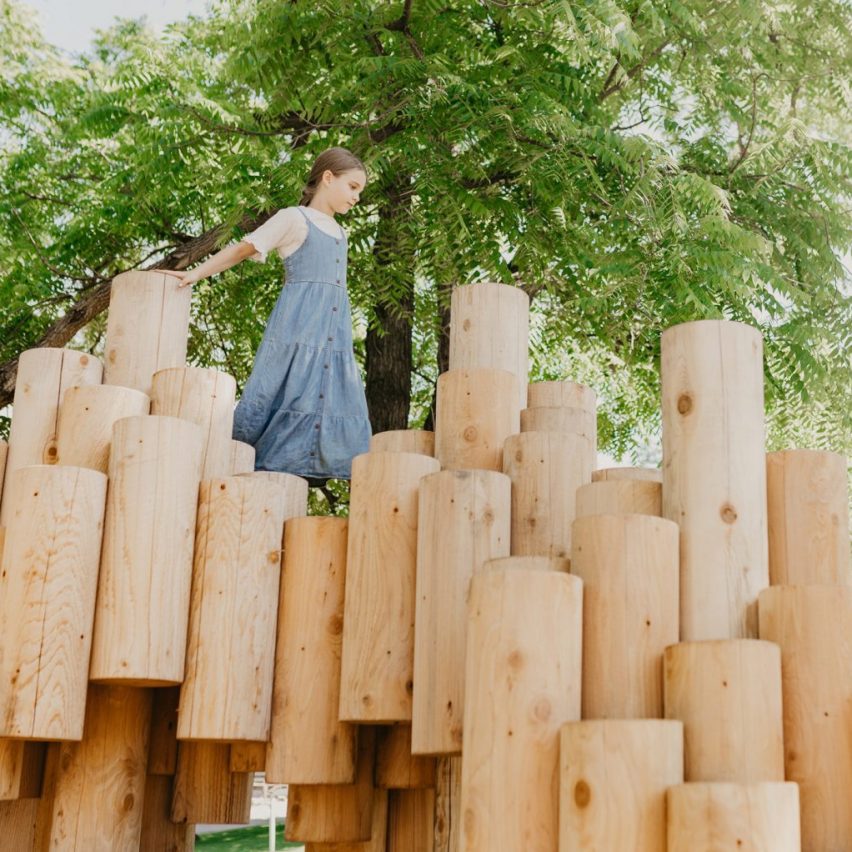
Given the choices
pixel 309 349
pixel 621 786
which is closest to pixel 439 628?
pixel 621 786

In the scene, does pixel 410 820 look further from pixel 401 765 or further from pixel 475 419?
pixel 475 419

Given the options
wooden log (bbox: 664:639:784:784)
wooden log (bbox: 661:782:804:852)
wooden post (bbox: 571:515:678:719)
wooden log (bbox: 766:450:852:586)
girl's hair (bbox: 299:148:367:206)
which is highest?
girl's hair (bbox: 299:148:367:206)

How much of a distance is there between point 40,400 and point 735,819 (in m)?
3.08

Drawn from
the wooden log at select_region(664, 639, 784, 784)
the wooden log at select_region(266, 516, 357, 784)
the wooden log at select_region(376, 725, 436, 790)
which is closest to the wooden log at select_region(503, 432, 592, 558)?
the wooden log at select_region(266, 516, 357, 784)

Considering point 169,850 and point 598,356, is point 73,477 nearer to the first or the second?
point 169,850

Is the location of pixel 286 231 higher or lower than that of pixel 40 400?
higher

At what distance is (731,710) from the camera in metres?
2.93

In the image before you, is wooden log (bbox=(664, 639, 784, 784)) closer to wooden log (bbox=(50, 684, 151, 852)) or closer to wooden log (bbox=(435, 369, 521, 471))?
wooden log (bbox=(435, 369, 521, 471))

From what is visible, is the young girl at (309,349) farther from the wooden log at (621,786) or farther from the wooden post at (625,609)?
the wooden log at (621,786)

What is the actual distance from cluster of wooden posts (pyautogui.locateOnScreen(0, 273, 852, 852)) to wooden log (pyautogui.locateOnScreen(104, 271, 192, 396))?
0.26m

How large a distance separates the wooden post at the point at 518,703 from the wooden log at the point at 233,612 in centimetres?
95

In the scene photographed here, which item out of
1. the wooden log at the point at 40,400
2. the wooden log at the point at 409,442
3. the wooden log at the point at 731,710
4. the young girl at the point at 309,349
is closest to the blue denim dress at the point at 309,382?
the young girl at the point at 309,349

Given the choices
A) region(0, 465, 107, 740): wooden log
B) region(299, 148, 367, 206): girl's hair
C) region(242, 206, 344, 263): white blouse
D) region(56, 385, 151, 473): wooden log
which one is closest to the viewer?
region(0, 465, 107, 740): wooden log

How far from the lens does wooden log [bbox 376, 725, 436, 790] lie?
12.9 feet
